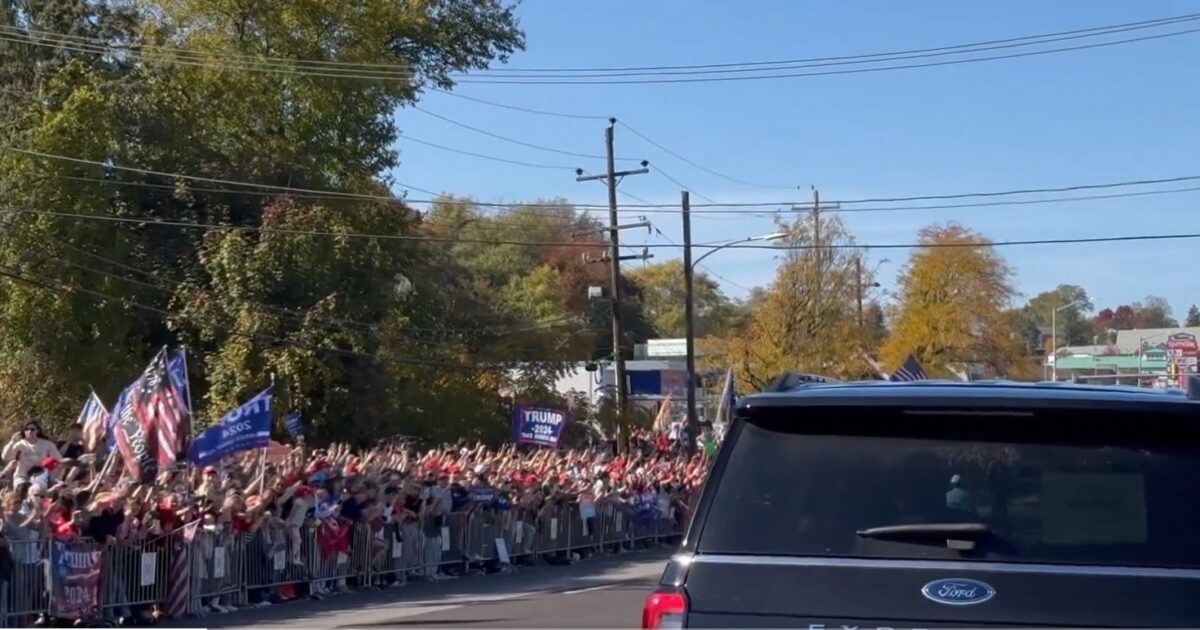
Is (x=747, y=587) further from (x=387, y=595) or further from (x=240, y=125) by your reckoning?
(x=240, y=125)

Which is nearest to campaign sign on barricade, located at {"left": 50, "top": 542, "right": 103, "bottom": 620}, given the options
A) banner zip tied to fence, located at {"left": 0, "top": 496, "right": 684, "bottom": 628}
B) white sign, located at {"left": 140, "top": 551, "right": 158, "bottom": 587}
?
banner zip tied to fence, located at {"left": 0, "top": 496, "right": 684, "bottom": 628}

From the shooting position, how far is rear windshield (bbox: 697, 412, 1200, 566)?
4242 millimetres

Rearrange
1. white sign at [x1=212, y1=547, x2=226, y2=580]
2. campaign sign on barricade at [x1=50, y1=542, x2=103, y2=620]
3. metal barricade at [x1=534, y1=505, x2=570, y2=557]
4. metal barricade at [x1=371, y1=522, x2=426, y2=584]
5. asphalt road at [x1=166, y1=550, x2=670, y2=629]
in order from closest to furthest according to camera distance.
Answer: campaign sign on barricade at [x1=50, y1=542, x2=103, y2=620]
asphalt road at [x1=166, y1=550, x2=670, y2=629]
white sign at [x1=212, y1=547, x2=226, y2=580]
metal barricade at [x1=371, y1=522, x2=426, y2=584]
metal barricade at [x1=534, y1=505, x2=570, y2=557]

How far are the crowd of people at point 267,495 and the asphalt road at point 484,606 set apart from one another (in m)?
0.75

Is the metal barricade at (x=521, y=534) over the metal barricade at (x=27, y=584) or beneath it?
beneath

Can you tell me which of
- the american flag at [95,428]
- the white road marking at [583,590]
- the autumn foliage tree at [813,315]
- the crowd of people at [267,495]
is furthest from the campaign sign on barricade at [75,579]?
the autumn foliage tree at [813,315]

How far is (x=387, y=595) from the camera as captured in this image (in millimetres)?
21359

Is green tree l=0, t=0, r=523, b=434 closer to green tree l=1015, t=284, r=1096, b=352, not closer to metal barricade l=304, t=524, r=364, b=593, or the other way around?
metal barricade l=304, t=524, r=364, b=593

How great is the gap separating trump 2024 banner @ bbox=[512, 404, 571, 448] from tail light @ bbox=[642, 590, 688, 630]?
1092 inches

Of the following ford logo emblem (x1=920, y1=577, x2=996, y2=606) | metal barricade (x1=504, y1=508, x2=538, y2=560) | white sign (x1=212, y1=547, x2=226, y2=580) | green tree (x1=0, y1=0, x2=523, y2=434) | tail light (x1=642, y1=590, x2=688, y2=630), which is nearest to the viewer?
ford logo emblem (x1=920, y1=577, x2=996, y2=606)

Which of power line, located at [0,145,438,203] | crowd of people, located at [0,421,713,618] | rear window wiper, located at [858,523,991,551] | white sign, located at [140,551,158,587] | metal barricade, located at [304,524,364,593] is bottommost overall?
metal barricade, located at [304,524,364,593]

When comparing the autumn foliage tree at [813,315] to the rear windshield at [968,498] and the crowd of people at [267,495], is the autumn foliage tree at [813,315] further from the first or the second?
the rear windshield at [968,498]

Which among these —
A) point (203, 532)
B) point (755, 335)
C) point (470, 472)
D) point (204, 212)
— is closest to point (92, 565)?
point (203, 532)

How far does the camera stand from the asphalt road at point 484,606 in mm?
17391
